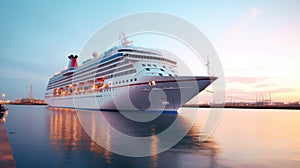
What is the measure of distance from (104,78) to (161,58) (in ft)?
35.4

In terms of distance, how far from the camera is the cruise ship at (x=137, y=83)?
2855cm

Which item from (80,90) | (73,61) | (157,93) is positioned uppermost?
(73,61)

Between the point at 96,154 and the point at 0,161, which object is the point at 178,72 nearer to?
the point at 96,154

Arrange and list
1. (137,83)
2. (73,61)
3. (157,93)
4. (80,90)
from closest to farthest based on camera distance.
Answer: (157,93) < (137,83) < (80,90) < (73,61)

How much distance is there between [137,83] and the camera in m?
29.7

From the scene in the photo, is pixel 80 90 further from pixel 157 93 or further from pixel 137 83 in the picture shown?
pixel 157 93

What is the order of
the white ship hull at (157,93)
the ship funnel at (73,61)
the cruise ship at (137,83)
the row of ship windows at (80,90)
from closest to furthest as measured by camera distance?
1. the white ship hull at (157,93)
2. the cruise ship at (137,83)
3. the row of ship windows at (80,90)
4. the ship funnel at (73,61)

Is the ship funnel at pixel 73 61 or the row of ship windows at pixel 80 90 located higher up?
the ship funnel at pixel 73 61

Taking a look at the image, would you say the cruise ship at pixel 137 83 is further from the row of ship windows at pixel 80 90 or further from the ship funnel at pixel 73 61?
the ship funnel at pixel 73 61

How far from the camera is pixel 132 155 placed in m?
8.76

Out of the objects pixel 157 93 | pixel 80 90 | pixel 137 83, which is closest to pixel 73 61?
pixel 80 90

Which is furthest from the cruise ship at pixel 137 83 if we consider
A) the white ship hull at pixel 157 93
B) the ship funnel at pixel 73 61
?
the ship funnel at pixel 73 61

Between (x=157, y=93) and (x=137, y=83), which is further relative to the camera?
(x=137, y=83)

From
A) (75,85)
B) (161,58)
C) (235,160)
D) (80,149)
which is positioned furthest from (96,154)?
(75,85)
